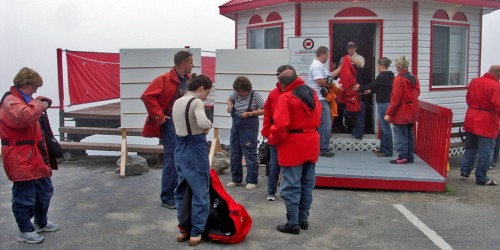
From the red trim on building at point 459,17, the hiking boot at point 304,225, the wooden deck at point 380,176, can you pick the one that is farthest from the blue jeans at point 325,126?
the red trim on building at point 459,17

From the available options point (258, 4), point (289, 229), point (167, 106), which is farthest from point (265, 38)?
point (289, 229)

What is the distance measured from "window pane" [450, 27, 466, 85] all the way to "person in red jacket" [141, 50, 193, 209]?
21.9 feet

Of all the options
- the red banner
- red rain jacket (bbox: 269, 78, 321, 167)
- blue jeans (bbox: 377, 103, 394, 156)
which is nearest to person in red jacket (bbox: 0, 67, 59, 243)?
red rain jacket (bbox: 269, 78, 321, 167)

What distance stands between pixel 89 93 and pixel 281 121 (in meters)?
8.68

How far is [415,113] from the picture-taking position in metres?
7.84

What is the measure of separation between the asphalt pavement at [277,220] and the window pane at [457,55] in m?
4.63

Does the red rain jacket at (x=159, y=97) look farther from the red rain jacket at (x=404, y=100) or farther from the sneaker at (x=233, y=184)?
the red rain jacket at (x=404, y=100)

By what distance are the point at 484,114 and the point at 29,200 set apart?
6.34 metres

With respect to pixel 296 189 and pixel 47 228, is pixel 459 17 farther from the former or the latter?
pixel 47 228

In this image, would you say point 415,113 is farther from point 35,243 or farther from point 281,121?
point 35,243

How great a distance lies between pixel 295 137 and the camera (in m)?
5.13

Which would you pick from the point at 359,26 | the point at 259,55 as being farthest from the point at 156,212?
the point at 359,26

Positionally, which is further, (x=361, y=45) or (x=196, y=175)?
(x=361, y=45)

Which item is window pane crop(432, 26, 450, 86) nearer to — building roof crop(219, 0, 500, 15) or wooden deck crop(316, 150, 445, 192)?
building roof crop(219, 0, 500, 15)
